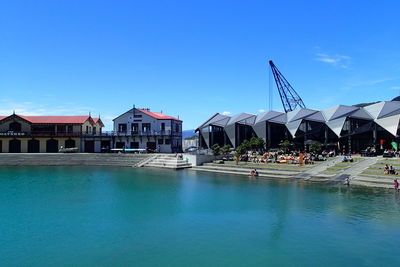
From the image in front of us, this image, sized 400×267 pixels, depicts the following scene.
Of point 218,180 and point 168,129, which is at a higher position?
point 168,129

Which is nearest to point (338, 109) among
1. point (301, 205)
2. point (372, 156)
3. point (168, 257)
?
point (372, 156)

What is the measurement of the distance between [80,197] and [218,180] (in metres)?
18.1

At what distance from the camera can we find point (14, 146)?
7094cm

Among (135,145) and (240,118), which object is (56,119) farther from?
(240,118)

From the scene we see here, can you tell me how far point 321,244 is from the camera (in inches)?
658

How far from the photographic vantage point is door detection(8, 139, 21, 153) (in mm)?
70875

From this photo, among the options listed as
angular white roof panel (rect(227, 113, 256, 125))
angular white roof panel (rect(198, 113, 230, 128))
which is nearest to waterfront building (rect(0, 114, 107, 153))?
angular white roof panel (rect(198, 113, 230, 128))

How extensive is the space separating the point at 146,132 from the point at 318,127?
39.1 m

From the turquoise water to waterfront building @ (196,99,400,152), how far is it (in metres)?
30.2

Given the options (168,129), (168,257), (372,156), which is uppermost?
(168,129)

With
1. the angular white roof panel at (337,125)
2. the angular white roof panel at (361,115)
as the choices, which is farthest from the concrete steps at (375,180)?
the angular white roof panel at (361,115)

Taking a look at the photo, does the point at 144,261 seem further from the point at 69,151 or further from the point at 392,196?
the point at 69,151

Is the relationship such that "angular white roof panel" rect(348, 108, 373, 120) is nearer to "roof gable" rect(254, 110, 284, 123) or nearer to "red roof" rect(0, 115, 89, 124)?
"roof gable" rect(254, 110, 284, 123)

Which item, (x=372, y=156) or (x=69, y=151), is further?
(x=69, y=151)
